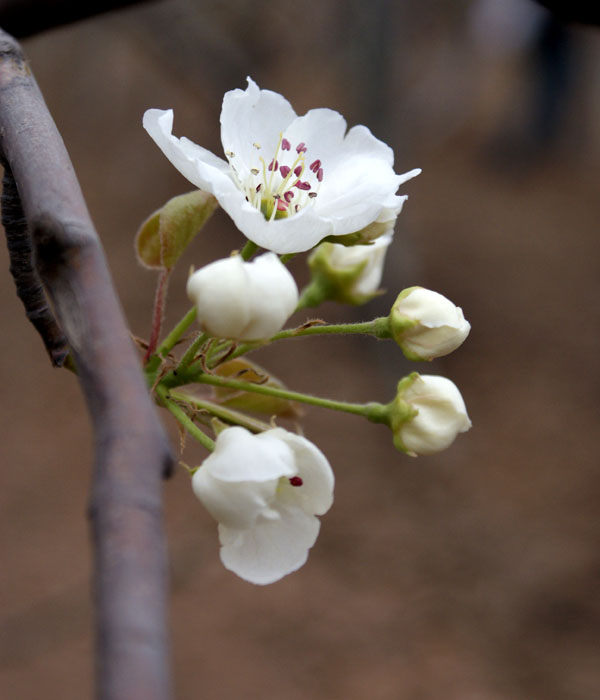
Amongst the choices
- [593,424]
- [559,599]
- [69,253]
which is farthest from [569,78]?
[69,253]

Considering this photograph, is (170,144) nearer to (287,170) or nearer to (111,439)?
(287,170)

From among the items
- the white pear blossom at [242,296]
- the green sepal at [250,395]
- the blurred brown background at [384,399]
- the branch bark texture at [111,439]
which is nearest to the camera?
the branch bark texture at [111,439]

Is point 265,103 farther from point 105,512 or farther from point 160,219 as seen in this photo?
point 105,512

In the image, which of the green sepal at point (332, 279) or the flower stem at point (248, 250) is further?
the green sepal at point (332, 279)

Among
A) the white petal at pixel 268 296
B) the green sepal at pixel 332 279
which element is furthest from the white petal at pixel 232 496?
the green sepal at pixel 332 279

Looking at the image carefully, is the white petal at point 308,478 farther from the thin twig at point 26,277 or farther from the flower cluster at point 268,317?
the thin twig at point 26,277
